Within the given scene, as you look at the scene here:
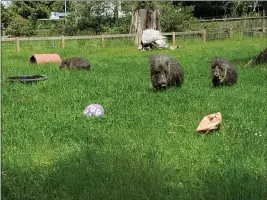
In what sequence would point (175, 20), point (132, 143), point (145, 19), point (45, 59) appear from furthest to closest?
point (175, 20)
point (145, 19)
point (45, 59)
point (132, 143)

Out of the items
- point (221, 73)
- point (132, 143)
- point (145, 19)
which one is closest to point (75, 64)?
point (221, 73)

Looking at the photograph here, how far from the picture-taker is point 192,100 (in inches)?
325

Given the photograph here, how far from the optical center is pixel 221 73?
9.80 meters

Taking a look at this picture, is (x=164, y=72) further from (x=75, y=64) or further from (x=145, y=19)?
(x=145, y=19)

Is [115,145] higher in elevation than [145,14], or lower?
lower

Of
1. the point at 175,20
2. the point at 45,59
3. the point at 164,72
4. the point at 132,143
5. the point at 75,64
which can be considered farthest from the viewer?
the point at 175,20

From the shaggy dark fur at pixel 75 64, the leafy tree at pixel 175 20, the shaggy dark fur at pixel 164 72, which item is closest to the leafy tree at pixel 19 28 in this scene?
the leafy tree at pixel 175 20

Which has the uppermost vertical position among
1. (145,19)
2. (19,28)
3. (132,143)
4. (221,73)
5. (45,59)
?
(145,19)

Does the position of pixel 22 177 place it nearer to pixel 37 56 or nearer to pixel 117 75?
pixel 117 75

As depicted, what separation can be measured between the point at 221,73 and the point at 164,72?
1360mm

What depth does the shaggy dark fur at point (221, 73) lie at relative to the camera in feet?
32.1

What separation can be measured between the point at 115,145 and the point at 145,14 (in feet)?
73.9

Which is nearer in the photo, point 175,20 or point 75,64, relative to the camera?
point 75,64

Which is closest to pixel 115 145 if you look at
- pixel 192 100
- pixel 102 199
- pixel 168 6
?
pixel 102 199
